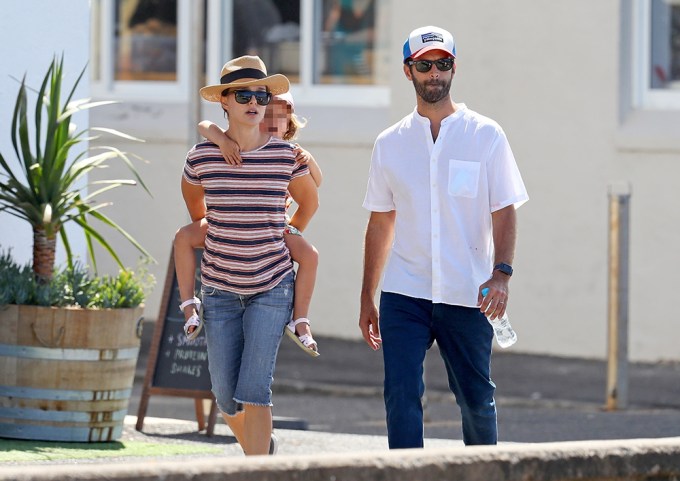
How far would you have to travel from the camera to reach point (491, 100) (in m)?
12.9

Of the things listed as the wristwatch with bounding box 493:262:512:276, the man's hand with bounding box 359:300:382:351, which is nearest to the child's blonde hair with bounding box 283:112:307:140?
the man's hand with bounding box 359:300:382:351

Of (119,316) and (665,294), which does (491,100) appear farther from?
(119,316)

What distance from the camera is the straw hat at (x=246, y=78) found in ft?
19.9

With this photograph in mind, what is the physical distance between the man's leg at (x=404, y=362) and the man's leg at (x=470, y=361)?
0.07 meters

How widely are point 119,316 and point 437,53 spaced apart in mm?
2736

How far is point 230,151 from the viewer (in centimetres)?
599

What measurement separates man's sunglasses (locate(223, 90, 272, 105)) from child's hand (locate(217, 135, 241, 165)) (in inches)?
6.7

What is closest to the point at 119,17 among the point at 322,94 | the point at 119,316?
the point at 322,94

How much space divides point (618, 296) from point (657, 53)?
338 cm

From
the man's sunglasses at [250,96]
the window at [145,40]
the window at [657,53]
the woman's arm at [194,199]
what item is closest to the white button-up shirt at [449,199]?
the man's sunglasses at [250,96]

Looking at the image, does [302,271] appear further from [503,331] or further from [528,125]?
[528,125]

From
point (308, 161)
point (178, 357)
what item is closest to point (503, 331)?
point (308, 161)

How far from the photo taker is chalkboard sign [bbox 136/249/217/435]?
8.95 m

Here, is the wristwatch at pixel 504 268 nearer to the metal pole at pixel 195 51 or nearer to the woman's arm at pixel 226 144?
the woman's arm at pixel 226 144
